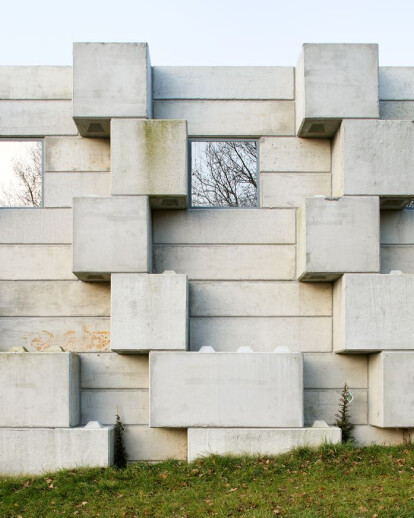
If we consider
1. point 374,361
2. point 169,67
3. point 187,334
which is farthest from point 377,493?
point 169,67

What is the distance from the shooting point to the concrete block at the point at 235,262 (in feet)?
33.4

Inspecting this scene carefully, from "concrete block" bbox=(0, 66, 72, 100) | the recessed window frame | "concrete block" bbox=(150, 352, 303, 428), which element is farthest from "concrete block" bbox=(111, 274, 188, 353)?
"concrete block" bbox=(0, 66, 72, 100)

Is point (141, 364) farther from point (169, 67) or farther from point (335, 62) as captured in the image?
point (335, 62)

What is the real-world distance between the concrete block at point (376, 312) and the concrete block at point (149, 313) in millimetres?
2610

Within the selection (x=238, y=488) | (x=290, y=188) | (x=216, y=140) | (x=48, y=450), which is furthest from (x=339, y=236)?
(x=48, y=450)

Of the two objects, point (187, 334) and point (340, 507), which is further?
point (187, 334)

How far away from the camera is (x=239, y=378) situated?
935cm

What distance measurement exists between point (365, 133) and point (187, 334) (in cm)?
446

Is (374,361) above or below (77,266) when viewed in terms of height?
below

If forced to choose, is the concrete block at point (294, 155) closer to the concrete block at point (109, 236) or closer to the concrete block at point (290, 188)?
the concrete block at point (290, 188)

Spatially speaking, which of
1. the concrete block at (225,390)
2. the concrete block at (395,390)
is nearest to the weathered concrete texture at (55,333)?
the concrete block at (225,390)

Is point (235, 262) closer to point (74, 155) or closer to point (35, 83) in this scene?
point (74, 155)

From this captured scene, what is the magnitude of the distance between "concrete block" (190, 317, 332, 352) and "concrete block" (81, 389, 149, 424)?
127 centimetres

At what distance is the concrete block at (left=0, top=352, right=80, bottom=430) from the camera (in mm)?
9109
